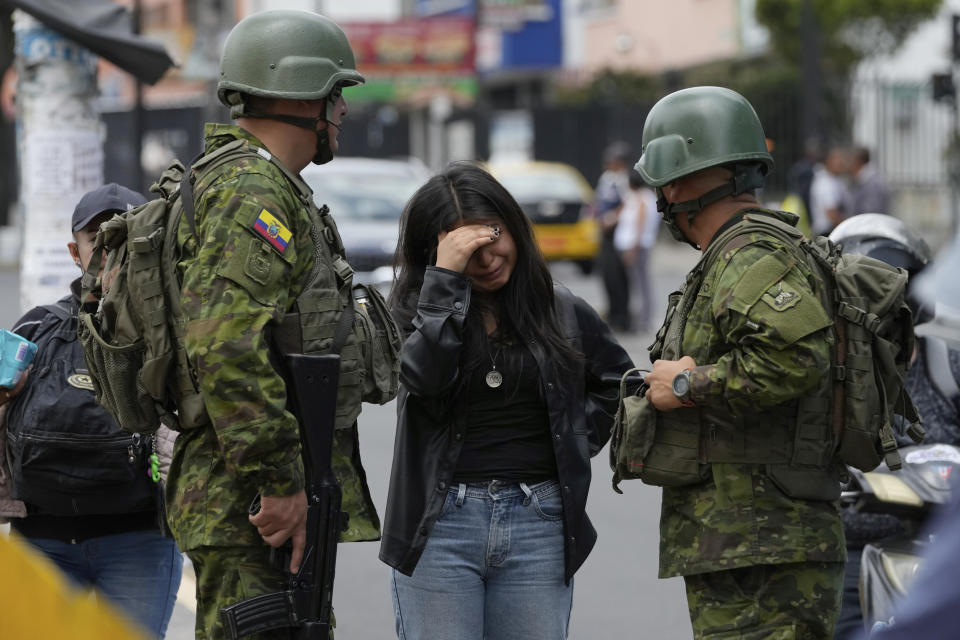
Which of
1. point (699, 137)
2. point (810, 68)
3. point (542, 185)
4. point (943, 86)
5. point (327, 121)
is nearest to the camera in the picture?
point (327, 121)

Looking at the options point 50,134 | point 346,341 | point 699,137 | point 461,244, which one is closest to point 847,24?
point 50,134

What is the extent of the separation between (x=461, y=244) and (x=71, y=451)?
1311 mm

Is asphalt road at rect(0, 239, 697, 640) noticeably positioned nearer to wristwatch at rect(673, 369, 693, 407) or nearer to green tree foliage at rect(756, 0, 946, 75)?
wristwatch at rect(673, 369, 693, 407)

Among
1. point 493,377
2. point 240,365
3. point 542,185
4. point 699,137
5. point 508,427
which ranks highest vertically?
point 699,137

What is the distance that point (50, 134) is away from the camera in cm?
702

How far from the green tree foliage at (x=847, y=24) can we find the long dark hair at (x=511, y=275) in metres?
21.6

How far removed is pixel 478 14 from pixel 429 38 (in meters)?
9.66

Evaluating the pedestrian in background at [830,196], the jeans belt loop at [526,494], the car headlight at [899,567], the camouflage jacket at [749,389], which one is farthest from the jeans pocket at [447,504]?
the pedestrian in background at [830,196]

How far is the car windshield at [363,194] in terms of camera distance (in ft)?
49.6

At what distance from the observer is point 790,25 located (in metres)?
25.8

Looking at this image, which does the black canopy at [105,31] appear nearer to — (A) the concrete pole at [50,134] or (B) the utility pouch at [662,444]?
(A) the concrete pole at [50,134]

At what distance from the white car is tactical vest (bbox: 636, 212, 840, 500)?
9463 mm

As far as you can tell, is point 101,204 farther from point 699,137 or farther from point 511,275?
point 699,137

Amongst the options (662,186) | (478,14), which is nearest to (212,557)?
(662,186)
